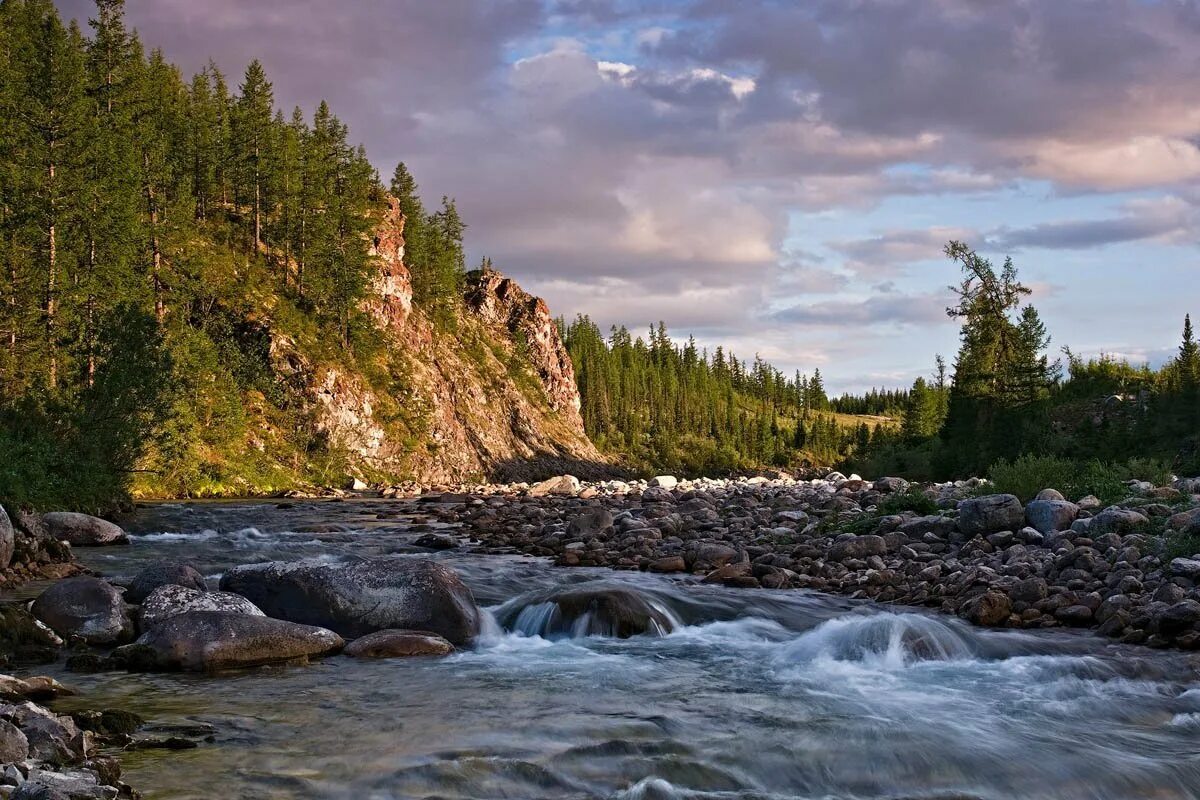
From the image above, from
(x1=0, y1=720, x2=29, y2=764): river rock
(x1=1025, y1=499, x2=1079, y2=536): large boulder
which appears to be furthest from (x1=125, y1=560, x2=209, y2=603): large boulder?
(x1=1025, y1=499, x2=1079, y2=536): large boulder

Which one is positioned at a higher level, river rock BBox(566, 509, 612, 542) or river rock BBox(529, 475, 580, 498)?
river rock BBox(566, 509, 612, 542)

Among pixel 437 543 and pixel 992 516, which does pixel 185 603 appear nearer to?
pixel 437 543

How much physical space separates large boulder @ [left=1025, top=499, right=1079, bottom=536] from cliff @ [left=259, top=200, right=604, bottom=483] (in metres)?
51.6

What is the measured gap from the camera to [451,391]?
85438 millimetres

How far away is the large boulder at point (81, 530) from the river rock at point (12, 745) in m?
17.2

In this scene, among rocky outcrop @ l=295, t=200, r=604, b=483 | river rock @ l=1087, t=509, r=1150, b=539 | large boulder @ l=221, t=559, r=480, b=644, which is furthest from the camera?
rocky outcrop @ l=295, t=200, r=604, b=483

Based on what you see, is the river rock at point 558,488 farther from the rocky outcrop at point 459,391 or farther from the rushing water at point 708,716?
the rushing water at point 708,716

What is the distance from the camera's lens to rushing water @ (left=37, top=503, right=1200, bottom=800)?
6.81m

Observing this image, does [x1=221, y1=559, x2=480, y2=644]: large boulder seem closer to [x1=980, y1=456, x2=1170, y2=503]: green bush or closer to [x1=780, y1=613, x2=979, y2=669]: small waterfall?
[x1=780, y1=613, x2=979, y2=669]: small waterfall

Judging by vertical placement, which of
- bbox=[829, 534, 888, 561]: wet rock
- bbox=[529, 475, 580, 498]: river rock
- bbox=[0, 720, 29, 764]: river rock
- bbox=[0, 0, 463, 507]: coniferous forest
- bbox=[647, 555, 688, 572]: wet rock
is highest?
bbox=[0, 0, 463, 507]: coniferous forest

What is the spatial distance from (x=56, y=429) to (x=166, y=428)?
40.3 ft

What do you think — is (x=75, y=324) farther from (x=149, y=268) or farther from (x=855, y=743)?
(x=855, y=743)

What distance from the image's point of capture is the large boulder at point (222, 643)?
985cm

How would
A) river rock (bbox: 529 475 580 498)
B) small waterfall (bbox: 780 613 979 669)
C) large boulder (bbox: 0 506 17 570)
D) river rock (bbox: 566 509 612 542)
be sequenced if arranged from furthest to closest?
river rock (bbox: 529 475 580 498)
river rock (bbox: 566 509 612 542)
large boulder (bbox: 0 506 17 570)
small waterfall (bbox: 780 613 979 669)
